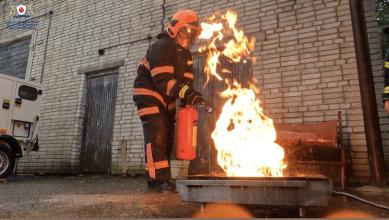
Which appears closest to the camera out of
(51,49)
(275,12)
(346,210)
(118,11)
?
(346,210)

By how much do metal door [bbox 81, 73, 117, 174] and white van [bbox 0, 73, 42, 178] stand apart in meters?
1.19

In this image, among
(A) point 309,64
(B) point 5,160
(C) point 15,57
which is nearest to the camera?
(A) point 309,64

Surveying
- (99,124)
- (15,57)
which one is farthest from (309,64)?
(15,57)

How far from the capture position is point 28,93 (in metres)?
7.98

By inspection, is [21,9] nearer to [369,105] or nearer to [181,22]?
[181,22]

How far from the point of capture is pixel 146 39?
7.68 m

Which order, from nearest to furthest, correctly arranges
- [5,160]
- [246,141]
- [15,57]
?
[246,141], [5,160], [15,57]

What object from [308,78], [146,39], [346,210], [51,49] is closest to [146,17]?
[146,39]

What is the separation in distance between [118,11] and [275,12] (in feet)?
13.7

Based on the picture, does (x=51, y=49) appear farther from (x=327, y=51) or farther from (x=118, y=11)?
(x=327, y=51)

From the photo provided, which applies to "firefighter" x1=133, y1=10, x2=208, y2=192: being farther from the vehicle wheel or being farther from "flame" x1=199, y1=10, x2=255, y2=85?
the vehicle wheel

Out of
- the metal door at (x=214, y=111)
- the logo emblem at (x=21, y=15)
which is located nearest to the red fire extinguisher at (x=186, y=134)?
the metal door at (x=214, y=111)

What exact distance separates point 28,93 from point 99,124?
1.89 metres

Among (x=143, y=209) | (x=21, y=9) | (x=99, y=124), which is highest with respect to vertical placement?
(x=21, y=9)
